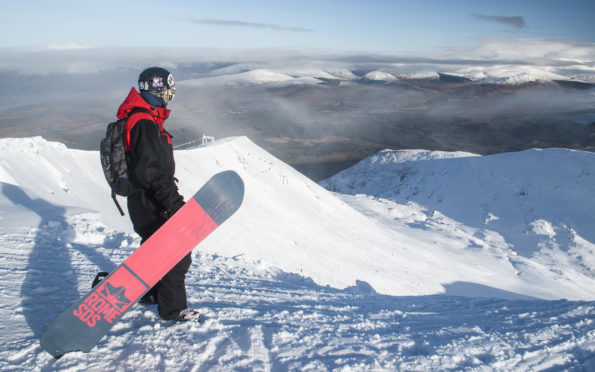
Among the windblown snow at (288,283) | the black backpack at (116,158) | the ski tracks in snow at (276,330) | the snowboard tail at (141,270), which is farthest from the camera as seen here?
the black backpack at (116,158)

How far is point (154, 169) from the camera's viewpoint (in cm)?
302

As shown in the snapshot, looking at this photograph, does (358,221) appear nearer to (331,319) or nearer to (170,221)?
(331,319)

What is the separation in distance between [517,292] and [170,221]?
14527mm

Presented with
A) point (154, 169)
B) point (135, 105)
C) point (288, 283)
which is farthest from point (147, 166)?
point (288, 283)

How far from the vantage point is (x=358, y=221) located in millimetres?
16906

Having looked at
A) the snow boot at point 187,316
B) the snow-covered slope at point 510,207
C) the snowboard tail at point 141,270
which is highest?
the snowboard tail at point 141,270

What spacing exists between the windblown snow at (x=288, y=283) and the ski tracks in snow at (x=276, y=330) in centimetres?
2

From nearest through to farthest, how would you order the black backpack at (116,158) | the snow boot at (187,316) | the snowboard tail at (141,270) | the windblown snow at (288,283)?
1. the snowboard tail at (141,270)
2. the windblown snow at (288,283)
3. the black backpack at (116,158)
4. the snow boot at (187,316)

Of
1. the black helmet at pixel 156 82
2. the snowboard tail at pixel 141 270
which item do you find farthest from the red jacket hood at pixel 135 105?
the snowboard tail at pixel 141 270

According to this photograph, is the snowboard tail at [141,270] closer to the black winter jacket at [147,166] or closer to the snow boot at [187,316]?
the black winter jacket at [147,166]

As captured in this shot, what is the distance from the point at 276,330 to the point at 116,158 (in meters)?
2.19

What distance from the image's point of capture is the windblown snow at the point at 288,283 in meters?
2.99

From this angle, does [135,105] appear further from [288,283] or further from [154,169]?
[288,283]

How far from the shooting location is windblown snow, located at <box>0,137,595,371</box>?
2988 mm
